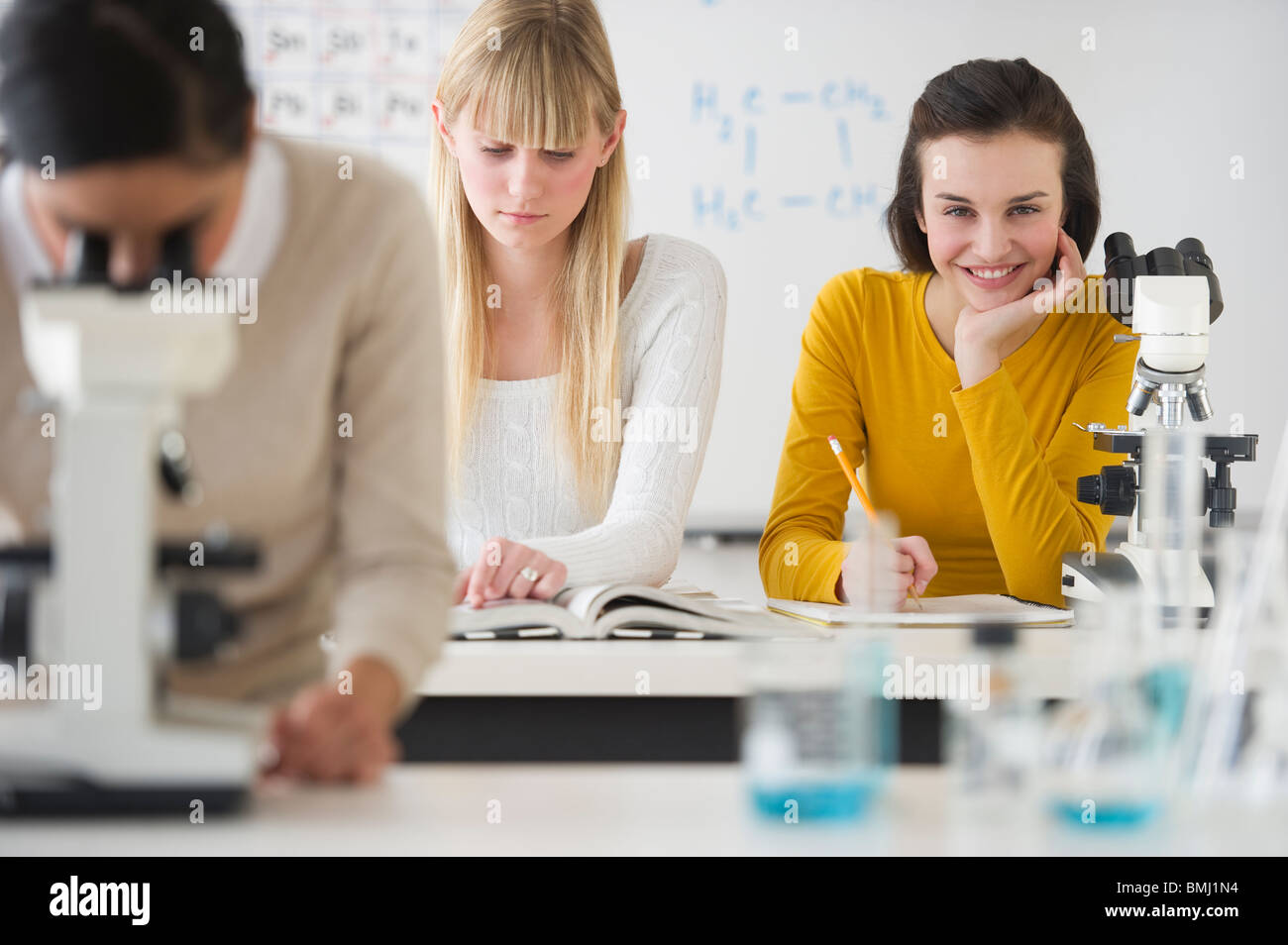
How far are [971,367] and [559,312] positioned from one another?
0.61 meters

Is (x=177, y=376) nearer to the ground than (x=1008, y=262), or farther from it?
nearer to the ground

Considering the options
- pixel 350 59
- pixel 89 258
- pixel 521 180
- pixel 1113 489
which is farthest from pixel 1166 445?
pixel 350 59

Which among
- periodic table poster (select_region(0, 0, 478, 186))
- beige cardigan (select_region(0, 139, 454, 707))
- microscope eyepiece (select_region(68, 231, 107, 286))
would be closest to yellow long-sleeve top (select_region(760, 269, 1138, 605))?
beige cardigan (select_region(0, 139, 454, 707))

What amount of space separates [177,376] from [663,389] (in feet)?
4.02

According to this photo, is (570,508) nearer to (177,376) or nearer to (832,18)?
(177,376)

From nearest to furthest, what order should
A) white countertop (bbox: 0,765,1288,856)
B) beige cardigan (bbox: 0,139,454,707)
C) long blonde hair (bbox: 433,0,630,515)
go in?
white countertop (bbox: 0,765,1288,856) < beige cardigan (bbox: 0,139,454,707) < long blonde hair (bbox: 433,0,630,515)

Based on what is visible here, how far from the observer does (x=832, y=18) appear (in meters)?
3.14

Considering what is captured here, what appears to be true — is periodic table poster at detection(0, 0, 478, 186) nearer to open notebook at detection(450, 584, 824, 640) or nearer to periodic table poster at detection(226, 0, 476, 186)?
periodic table poster at detection(226, 0, 476, 186)

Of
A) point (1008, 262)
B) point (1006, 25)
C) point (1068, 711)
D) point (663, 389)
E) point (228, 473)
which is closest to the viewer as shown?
point (1068, 711)

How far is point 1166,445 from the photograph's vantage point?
4.90ft

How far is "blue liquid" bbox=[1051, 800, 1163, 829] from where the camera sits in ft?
2.27

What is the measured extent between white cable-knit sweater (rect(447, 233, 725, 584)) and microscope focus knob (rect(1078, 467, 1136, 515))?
52 centimetres
